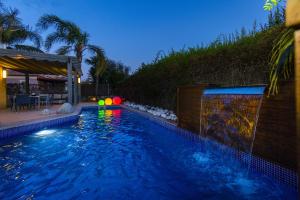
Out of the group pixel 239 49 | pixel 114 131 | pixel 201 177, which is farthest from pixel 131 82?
pixel 201 177

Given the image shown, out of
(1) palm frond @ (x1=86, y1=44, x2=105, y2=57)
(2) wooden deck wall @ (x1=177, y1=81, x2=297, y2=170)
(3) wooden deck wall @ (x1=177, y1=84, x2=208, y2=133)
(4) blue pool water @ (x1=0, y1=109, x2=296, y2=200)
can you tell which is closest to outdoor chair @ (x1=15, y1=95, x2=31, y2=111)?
(4) blue pool water @ (x1=0, y1=109, x2=296, y2=200)

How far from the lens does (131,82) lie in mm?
18953

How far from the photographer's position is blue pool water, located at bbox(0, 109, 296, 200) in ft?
11.4

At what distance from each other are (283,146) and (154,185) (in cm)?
206

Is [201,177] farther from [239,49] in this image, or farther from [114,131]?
[114,131]

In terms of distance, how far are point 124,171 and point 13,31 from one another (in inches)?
757

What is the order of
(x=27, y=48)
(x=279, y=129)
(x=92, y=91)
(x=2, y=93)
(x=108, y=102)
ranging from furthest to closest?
(x=92, y=91), (x=27, y=48), (x=108, y=102), (x=2, y=93), (x=279, y=129)

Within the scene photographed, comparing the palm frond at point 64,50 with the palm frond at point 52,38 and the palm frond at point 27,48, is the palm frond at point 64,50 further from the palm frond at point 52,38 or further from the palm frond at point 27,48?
the palm frond at point 27,48

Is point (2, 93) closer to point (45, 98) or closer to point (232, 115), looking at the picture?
point (45, 98)

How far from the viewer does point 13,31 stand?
19.1 meters

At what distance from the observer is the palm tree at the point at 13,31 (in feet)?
58.7

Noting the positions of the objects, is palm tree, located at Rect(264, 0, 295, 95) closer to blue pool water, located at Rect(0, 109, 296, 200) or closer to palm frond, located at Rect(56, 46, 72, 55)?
blue pool water, located at Rect(0, 109, 296, 200)

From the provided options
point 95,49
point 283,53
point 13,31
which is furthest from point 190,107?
point 13,31

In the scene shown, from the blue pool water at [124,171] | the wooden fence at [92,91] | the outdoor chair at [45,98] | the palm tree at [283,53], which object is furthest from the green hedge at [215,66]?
the wooden fence at [92,91]
